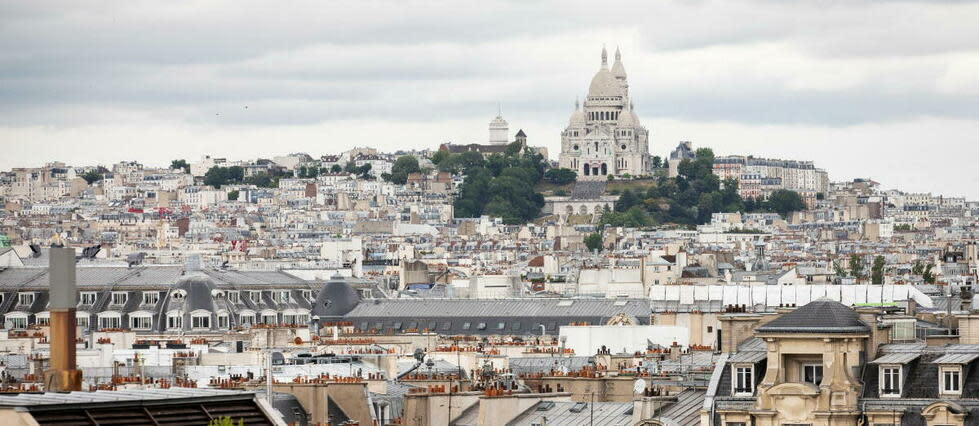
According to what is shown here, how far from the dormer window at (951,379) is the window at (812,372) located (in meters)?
1.09

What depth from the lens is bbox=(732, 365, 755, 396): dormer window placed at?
94.2ft

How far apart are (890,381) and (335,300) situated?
46632mm

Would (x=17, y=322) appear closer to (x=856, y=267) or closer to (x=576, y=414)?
(x=576, y=414)

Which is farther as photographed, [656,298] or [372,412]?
[656,298]

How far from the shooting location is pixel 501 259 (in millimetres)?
167125

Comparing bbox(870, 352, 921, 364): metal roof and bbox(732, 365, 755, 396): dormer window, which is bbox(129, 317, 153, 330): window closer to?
bbox(732, 365, 755, 396): dormer window

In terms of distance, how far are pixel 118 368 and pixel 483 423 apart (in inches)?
335

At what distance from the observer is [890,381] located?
2808 cm

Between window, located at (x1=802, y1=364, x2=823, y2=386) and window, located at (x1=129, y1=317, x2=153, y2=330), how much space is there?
42.3m

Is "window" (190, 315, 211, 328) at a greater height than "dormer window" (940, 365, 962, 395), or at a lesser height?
lesser

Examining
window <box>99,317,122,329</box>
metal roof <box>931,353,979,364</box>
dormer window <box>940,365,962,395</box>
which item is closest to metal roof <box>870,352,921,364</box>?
metal roof <box>931,353,979,364</box>

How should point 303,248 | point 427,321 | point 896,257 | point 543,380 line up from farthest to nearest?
point 303,248 → point 896,257 → point 427,321 → point 543,380

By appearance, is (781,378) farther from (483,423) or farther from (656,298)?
(656,298)

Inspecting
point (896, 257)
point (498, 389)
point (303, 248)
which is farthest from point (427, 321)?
point (303, 248)
